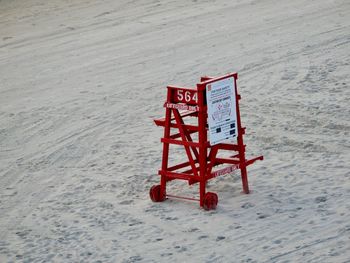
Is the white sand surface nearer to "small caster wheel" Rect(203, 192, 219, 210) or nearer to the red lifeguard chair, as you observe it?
"small caster wheel" Rect(203, 192, 219, 210)

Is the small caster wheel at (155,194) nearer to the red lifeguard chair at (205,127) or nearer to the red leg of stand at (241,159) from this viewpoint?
the red lifeguard chair at (205,127)

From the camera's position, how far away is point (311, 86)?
14656 millimetres

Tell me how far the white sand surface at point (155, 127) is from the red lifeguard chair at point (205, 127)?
24cm

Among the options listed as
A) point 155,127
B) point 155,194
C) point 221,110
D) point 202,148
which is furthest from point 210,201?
point 155,127

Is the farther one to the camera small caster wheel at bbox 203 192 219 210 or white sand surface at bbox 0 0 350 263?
small caster wheel at bbox 203 192 219 210

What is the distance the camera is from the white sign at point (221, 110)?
10.3m

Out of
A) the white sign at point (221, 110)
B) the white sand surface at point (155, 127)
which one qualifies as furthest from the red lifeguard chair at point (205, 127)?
the white sand surface at point (155, 127)

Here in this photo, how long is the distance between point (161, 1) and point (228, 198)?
11338 millimetres

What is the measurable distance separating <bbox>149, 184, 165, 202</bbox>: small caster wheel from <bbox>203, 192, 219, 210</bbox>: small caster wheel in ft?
1.89

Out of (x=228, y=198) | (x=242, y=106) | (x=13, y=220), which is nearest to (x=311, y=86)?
(x=242, y=106)

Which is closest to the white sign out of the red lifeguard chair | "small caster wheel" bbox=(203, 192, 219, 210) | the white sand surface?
the red lifeguard chair

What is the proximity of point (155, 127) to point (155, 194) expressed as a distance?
2.96 metres

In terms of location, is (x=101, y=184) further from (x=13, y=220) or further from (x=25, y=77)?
(x=25, y=77)

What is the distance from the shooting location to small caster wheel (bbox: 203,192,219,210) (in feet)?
33.6
